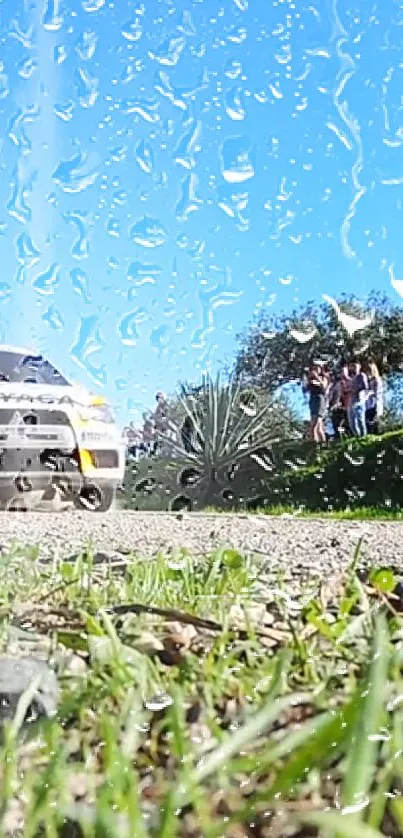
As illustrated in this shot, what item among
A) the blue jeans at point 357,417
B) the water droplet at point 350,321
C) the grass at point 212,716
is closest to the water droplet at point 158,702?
the grass at point 212,716

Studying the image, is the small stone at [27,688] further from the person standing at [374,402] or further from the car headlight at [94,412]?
the person standing at [374,402]

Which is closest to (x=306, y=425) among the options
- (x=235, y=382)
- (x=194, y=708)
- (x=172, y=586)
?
(x=235, y=382)

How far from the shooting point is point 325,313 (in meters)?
1.03

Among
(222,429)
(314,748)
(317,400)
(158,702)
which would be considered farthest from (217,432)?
(314,748)

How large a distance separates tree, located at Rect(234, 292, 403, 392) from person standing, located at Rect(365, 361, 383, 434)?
0.15ft

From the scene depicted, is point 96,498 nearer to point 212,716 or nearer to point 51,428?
point 51,428

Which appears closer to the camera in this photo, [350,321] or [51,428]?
[51,428]

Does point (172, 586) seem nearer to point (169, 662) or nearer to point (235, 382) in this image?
point (169, 662)

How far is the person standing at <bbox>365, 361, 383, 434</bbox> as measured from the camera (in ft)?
3.04

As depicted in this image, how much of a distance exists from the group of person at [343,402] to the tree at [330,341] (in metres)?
0.04

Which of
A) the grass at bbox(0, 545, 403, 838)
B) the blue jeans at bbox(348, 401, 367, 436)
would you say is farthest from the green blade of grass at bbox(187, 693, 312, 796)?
the blue jeans at bbox(348, 401, 367, 436)

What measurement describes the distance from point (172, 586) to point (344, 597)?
0.12 meters

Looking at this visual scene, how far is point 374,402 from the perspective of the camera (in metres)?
0.92

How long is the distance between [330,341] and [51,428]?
382 millimetres
